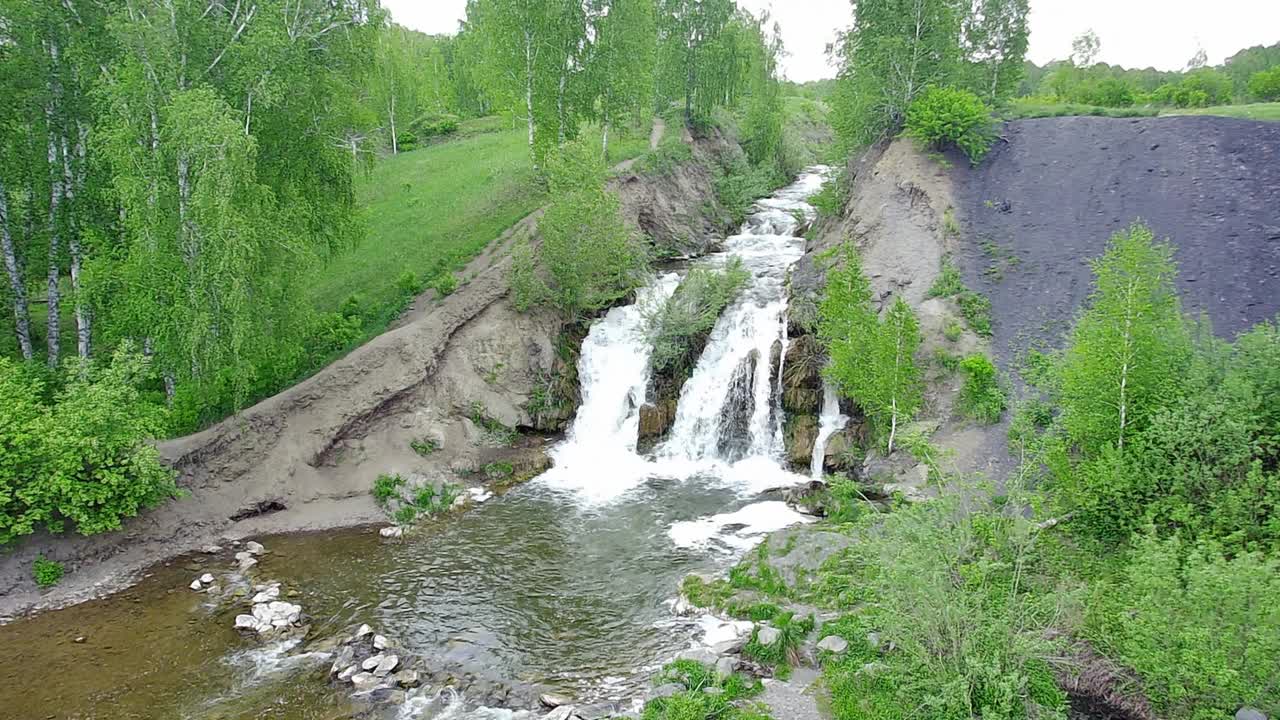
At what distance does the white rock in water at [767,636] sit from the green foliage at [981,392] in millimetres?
9381

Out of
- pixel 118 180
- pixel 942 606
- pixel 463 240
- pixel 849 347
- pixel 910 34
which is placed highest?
pixel 910 34

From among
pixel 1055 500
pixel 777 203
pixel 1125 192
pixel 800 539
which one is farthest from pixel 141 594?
pixel 777 203

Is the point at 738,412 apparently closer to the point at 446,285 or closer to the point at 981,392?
the point at 981,392

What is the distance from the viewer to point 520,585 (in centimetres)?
1739

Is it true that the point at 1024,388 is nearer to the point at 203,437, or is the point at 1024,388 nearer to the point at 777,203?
the point at 203,437

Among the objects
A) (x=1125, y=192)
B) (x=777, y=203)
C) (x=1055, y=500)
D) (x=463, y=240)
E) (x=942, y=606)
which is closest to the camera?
(x=942, y=606)

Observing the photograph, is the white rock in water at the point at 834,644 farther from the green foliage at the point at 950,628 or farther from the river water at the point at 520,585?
the river water at the point at 520,585

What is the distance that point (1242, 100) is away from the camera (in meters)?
38.6

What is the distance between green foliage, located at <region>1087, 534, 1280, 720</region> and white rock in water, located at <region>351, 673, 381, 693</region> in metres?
12.0

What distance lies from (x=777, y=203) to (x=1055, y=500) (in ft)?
106

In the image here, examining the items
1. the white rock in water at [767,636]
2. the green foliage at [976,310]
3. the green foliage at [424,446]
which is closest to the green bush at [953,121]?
the green foliage at [976,310]

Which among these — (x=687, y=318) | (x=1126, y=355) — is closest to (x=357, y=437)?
(x=687, y=318)

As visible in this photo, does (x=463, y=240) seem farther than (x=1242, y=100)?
No

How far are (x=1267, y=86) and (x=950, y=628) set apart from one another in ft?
131
